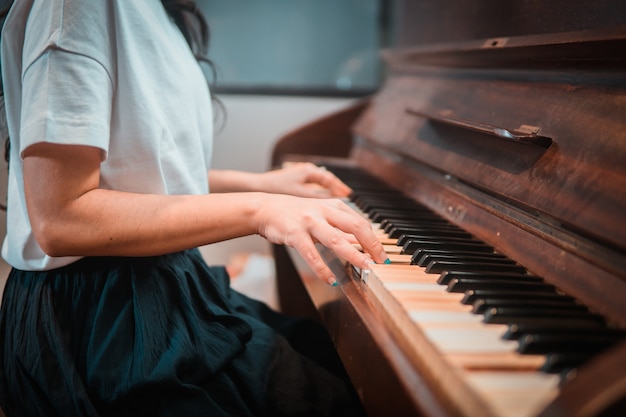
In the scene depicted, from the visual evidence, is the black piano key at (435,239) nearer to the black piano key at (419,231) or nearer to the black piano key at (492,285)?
the black piano key at (419,231)

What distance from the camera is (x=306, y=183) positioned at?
138 centimetres

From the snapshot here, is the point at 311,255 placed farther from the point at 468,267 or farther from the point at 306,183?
the point at 306,183

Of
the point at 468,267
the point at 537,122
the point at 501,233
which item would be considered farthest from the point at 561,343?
the point at 537,122

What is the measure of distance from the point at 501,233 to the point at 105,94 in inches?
24.5

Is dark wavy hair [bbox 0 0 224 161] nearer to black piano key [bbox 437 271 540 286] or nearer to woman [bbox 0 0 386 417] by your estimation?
woman [bbox 0 0 386 417]

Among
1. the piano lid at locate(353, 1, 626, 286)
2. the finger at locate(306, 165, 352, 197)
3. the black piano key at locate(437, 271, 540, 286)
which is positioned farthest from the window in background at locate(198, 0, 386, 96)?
the black piano key at locate(437, 271, 540, 286)

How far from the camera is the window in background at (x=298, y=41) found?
2748mm

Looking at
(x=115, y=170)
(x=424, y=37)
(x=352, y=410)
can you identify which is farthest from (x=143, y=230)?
(x=424, y=37)

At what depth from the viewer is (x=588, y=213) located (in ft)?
2.50

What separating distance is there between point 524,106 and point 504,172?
14 cm

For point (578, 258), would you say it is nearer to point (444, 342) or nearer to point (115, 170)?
point (444, 342)

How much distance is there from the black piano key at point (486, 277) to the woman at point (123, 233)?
102 millimetres

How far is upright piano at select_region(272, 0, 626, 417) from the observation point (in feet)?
1.79

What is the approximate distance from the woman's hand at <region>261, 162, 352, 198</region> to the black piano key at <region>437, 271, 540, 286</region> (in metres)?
0.55
